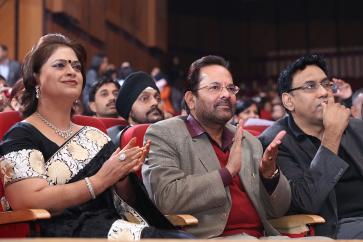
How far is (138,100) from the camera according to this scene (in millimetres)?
4195

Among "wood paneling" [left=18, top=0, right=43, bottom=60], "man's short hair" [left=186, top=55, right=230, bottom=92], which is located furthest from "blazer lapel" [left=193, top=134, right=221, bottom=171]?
"wood paneling" [left=18, top=0, right=43, bottom=60]

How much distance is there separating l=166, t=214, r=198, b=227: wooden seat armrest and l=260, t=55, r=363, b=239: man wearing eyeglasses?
50 centimetres

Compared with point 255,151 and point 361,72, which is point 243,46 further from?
point 255,151

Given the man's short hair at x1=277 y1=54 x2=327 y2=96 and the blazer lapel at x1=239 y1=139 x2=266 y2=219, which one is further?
the man's short hair at x1=277 y1=54 x2=327 y2=96

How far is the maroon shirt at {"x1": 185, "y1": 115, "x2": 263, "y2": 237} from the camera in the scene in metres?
2.68

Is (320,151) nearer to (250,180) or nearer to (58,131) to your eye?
(250,180)

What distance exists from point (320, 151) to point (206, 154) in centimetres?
44

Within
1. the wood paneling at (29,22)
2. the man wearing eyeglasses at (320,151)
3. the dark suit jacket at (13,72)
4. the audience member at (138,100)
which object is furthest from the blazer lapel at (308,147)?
the wood paneling at (29,22)

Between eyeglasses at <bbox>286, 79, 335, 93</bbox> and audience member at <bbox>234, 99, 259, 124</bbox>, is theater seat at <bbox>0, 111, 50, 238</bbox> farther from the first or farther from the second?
audience member at <bbox>234, 99, 259, 124</bbox>

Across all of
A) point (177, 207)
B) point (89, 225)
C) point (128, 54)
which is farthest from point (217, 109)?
point (128, 54)

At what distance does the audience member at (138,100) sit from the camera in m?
4.17

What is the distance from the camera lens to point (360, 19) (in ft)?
40.7

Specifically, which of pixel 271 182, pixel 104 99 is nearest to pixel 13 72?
pixel 104 99

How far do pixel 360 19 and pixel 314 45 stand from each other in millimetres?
879
